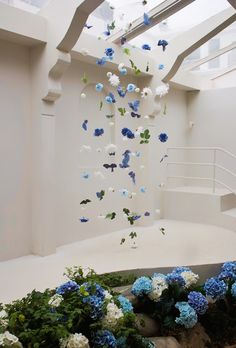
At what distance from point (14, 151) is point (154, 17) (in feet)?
7.70

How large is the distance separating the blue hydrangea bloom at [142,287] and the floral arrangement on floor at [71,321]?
0.31 meters

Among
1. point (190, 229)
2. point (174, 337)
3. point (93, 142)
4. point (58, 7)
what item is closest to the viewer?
point (174, 337)

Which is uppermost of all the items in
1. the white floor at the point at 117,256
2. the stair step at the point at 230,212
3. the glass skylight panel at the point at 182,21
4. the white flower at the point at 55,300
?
the glass skylight panel at the point at 182,21

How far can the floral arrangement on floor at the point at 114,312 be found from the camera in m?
2.02

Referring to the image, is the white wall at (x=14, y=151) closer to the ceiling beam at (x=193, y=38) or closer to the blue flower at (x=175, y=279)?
the blue flower at (x=175, y=279)

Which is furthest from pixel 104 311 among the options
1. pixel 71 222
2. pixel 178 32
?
pixel 178 32

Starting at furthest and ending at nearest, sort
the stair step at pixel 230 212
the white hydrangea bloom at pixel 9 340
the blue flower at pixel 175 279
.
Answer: the stair step at pixel 230 212 < the blue flower at pixel 175 279 < the white hydrangea bloom at pixel 9 340

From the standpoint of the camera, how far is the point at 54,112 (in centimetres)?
410

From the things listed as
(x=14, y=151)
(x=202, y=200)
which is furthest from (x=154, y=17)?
(x=202, y=200)

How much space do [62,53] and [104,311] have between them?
2.78m

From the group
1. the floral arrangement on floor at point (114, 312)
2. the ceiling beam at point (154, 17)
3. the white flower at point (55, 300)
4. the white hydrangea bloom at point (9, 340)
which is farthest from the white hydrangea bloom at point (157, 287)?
the ceiling beam at point (154, 17)

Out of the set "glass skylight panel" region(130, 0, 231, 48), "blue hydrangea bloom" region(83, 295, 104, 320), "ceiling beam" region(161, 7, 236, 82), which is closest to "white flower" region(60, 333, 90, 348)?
"blue hydrangea bloom" region(83, 295, 104, 320)

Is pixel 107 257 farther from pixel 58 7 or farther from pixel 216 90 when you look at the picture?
pixel 216 90

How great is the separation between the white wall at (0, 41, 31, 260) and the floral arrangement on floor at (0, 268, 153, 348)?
152cm
